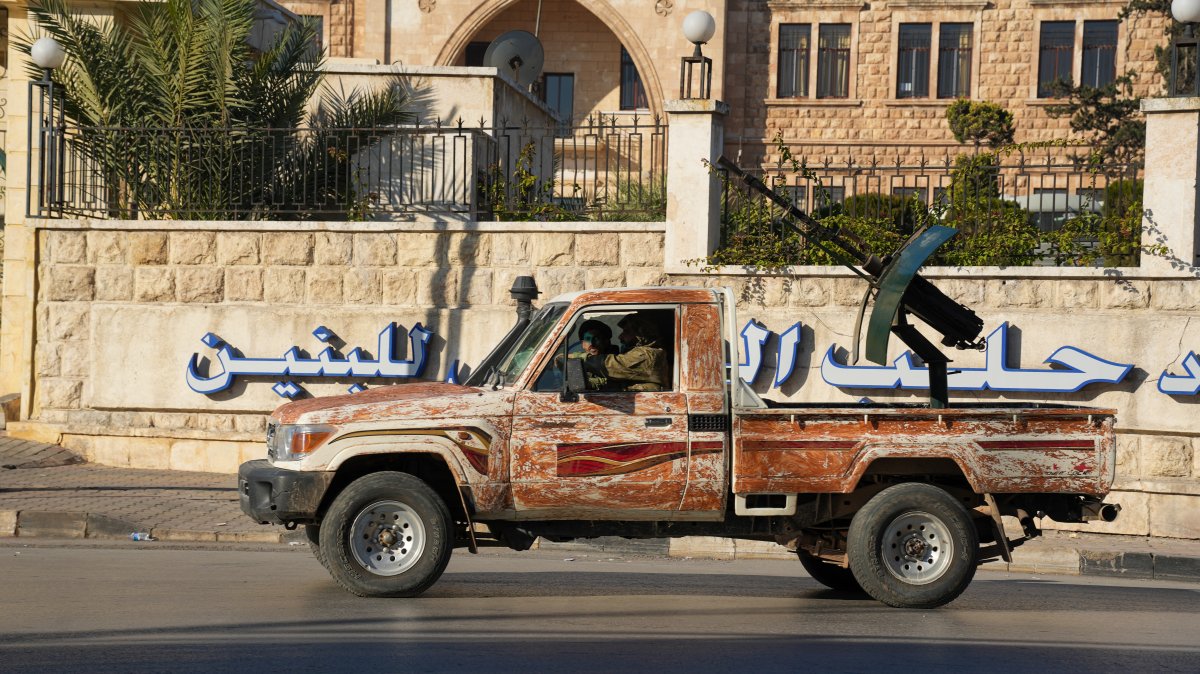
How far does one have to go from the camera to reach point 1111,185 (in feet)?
49.1

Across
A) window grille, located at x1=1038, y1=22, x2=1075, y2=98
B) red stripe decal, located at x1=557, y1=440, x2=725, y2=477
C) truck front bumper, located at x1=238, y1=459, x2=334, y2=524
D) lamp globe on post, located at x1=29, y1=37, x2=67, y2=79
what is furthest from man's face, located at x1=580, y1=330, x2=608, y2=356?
window grille, located at x1=1038, y1=22, x2=1075, y2=98

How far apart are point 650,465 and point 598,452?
1.07ft

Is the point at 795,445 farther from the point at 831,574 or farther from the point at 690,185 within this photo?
the point at 690,185

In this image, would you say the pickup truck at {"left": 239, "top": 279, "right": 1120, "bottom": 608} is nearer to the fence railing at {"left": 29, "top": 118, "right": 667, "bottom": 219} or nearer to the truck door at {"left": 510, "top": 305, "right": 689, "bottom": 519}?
the truck door at {"left": 510, "top": 305, "right": 689, "bottom": 519}

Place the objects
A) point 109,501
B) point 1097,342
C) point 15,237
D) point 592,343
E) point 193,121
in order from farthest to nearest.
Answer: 1. point 15,237
2. point 193,121
3. point 1097,342
4. point 109,501
5. point 592,343

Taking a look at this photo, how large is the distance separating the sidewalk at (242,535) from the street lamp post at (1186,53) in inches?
180

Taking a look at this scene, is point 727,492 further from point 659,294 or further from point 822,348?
point 822,348

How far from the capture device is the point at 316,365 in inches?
630

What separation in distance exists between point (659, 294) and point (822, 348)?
596 cm

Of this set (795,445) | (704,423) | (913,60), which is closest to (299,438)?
(704,423)

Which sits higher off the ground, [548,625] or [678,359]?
[678,359]

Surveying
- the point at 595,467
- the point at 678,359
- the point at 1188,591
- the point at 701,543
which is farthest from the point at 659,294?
the point at 1188,591

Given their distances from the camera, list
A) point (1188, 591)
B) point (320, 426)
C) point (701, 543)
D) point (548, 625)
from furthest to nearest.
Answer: point (701, 543) → point (1188, 591) → point (320, 426) → point (548, 625)

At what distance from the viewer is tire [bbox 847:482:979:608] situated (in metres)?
Answer: 8.92
